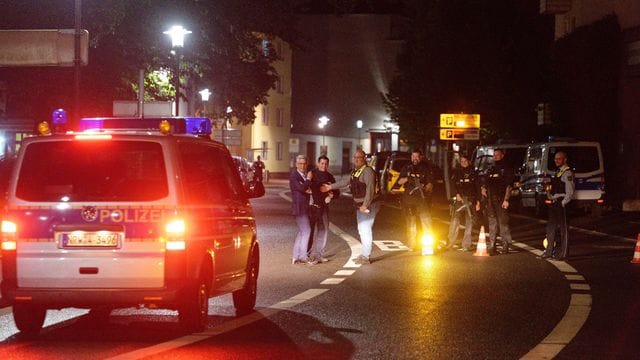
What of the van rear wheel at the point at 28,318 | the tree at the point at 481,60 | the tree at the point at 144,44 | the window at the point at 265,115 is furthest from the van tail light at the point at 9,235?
the window at the point at 265,115

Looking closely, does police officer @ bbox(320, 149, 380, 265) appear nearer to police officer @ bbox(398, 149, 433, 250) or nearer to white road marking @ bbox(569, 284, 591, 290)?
police officer @ bbox(398, 149, 433, 250)

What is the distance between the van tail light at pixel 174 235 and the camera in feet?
32.1

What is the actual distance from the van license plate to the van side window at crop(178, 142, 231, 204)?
703mm

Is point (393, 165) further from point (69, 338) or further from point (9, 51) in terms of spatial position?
point (69, 338)

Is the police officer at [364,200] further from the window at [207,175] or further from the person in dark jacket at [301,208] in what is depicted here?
the window at [207,175]

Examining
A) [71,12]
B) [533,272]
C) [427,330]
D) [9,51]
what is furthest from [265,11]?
[427,330]

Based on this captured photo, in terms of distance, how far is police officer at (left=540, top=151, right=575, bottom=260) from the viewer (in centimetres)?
1894

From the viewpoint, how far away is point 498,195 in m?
20.4

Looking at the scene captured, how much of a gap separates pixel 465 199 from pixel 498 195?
2.43 feet

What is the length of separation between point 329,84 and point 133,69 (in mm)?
64953

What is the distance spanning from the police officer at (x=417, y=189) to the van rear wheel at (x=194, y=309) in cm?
973

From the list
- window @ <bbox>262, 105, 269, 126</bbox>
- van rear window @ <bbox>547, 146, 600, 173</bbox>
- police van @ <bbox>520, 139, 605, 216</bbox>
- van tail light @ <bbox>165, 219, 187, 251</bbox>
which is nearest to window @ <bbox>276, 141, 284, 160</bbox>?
window @ <bbox>262, 105, 269, 126</bbox>

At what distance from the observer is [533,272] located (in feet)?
54.8

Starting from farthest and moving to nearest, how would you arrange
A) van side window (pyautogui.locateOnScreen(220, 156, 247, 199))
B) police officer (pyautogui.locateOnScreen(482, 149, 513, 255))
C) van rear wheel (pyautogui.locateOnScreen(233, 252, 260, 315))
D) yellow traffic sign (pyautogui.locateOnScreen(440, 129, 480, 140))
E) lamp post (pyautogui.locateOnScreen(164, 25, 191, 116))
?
yellow traffic sign (pyautogui.locateOnScreen(440, 129, 480, 140)) → lamp post (pyautogui.locateOnScreen(164, 25, 191, 116)) → police officer (pyautogui.locateOnScreen(482, 149, 513, 255)) → van rear wheel (pyautogui.locateOnScreen(233, 252, 260, 315)) → van side window (pyautogui.locateOnScreen(220, 156, 247, 199))
